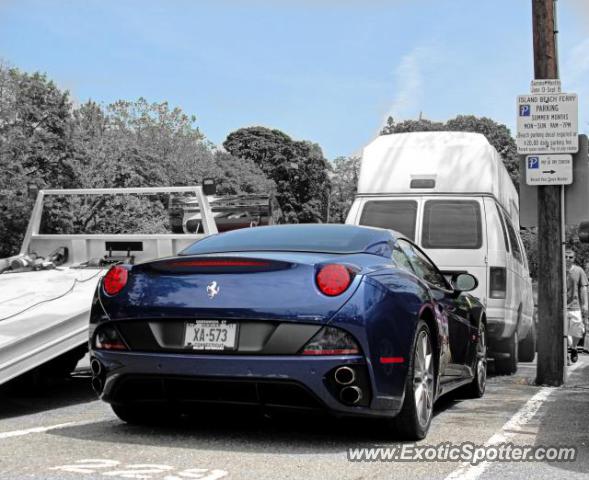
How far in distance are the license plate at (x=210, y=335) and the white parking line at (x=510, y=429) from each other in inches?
54.9

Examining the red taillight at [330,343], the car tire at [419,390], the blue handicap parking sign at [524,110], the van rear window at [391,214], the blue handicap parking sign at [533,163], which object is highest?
the blue handicap parking sign at [524,110]

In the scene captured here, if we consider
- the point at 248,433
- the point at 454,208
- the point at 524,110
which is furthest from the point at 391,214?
the point at 248,433

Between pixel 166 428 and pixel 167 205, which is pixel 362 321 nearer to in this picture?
pixel 166 428

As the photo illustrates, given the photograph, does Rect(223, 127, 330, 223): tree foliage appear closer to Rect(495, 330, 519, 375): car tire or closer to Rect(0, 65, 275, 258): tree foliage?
Rect(0, 65, 275, 258): tree foliage

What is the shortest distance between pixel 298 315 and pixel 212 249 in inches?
50.3

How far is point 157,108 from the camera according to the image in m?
59.7

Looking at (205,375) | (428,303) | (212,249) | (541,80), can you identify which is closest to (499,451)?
(428,303)

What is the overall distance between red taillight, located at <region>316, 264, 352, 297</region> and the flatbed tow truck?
2387mm

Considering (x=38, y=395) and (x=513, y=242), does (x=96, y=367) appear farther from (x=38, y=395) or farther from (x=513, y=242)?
(x=513, y=242)

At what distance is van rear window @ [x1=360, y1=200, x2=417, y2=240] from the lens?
10.3 meters

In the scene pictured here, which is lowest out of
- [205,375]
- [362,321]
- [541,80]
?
[205,375]

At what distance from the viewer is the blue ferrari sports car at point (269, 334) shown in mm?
4797

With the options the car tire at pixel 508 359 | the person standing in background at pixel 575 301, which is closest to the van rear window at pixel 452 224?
the car tire at pixel 508 359

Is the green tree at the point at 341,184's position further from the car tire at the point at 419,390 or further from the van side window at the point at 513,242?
Answer: the car tire at the point at 419,390
